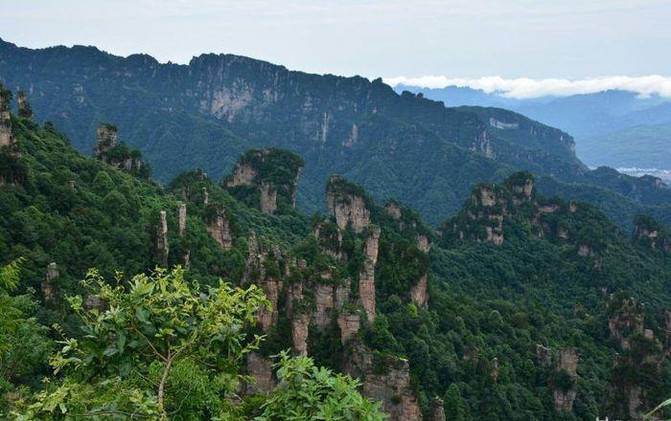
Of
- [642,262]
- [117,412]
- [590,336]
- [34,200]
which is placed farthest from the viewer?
[642,262]

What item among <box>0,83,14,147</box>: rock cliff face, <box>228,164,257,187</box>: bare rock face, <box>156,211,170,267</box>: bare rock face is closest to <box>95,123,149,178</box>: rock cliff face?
<box>156,211,170,267</box>: bare rock face

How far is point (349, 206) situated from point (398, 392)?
3909 centimetres

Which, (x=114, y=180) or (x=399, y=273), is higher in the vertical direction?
(x=114, y=180)

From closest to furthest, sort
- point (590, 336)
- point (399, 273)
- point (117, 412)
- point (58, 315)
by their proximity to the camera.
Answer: point (117, 412) → point (58, 315) → point (399, 273) → point (590, 336)

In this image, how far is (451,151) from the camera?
7254 inches

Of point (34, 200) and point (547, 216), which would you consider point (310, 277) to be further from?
point (547, 216)

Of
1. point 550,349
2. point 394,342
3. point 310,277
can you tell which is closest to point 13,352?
point 310,277

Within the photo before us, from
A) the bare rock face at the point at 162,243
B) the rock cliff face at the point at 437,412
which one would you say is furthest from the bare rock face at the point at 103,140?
the rock cliff face at the point at 437,412

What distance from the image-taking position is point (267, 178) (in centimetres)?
7631

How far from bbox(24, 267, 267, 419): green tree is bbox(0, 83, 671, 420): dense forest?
0.03 meters

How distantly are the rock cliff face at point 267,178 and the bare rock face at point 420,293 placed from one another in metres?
29.6

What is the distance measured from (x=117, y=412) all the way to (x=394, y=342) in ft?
104

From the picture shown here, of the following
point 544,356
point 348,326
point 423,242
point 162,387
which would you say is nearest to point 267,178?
point 423,242

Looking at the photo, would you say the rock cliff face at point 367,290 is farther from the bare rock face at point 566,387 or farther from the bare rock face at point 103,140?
the bare rock face at point 103,140
